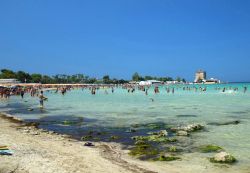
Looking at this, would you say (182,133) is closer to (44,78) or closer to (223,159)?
(223,159)

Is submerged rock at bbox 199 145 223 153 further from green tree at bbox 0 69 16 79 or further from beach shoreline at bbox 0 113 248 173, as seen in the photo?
green tree at bbox 0 69 16 79

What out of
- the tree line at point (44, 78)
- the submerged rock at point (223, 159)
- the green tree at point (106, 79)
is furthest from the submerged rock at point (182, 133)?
the green tree at point (106, 79)

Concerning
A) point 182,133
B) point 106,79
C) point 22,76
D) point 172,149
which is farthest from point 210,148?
point 106,79

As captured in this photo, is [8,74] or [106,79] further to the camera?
[106,79]

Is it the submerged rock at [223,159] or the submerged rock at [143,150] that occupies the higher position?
the submerged rock at [223,159]

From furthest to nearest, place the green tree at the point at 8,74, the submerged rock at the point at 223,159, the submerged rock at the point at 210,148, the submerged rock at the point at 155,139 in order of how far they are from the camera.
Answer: the green tree at the point at 8,74 < the submerged rock at the point at 155,139 < the submerged rock at the point at 210,148 < the submerged rock at the point at 223,159

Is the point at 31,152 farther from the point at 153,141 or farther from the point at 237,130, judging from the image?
the point at 237,130

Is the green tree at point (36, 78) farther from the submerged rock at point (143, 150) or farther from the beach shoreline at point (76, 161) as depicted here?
the submerged rock at point (143, 150)

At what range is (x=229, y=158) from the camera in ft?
42.4

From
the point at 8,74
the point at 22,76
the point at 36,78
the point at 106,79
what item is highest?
the point at 8,74

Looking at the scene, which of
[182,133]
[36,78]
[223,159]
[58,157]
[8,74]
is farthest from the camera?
[36,78]

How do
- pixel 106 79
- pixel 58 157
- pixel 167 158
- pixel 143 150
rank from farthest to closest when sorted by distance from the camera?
pixel 106 79 < pixel 143 150 < pixel 167 158 < pixel 58 157

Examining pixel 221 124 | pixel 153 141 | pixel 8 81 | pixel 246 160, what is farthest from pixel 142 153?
pixel 8 81

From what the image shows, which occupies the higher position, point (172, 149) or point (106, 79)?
point (106, 79)
